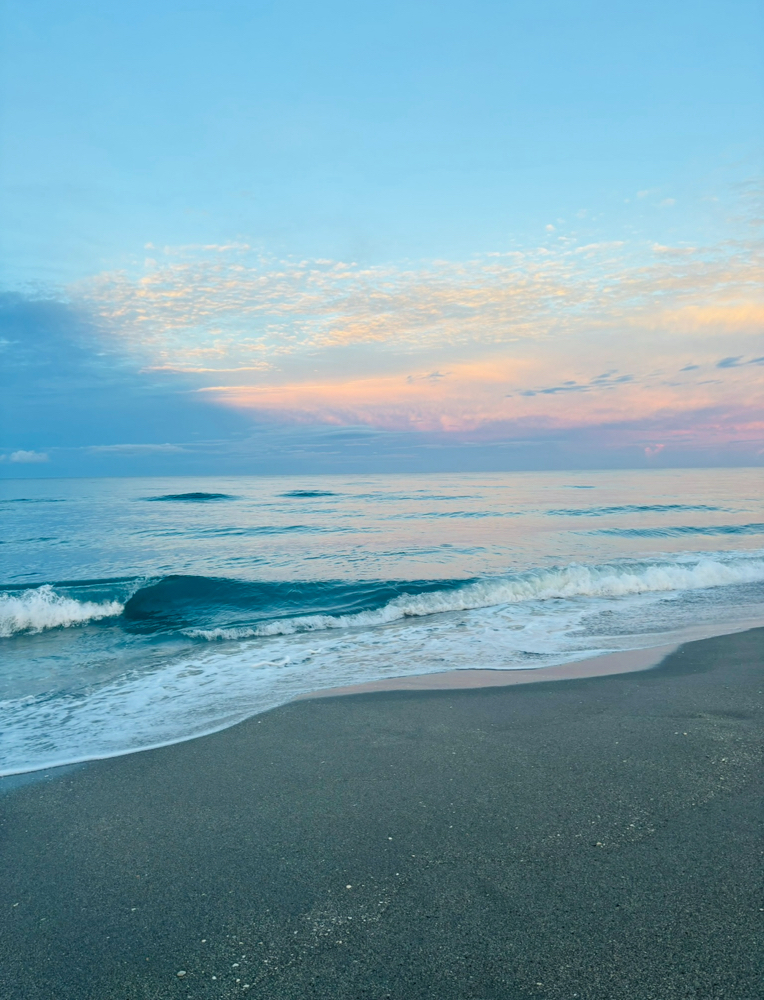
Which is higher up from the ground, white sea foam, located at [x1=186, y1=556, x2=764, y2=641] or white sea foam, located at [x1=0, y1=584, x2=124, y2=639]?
white sea foam, located at [x1=0, y1=584, x2=124, y2=639]

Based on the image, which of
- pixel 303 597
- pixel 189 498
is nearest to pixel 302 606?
pixel 303 597

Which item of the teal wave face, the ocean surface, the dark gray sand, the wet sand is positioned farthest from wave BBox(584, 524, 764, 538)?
the dark gray sand

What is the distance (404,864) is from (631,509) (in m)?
32.7

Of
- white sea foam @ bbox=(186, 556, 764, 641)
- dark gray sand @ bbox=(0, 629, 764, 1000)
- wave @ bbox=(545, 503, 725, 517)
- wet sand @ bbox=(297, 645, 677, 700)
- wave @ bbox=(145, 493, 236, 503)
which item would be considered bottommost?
white sea foam @ bbox=(186, 556, 764, 641)

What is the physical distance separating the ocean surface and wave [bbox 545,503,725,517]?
1596mm

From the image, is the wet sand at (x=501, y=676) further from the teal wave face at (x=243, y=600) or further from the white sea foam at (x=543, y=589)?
the teal wave face at (x=243, y=600)

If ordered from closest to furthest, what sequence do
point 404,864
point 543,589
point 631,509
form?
point 404,864, point 543,589, point 631,509

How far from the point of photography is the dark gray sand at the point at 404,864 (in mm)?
2676

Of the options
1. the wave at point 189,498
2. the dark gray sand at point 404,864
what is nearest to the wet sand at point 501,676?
the dark gray sand at point 404,864

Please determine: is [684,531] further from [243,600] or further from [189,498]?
[189,498]

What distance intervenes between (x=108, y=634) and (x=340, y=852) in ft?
31.8

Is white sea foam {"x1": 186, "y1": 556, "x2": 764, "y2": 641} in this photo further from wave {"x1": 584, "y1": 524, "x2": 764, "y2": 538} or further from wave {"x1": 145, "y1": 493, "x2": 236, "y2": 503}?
wave {"x1": 145, "y1": 493, "x2": 236, "y2": 503}

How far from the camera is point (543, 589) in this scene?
14.5 m

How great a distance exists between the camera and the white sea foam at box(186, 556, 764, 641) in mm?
11570
